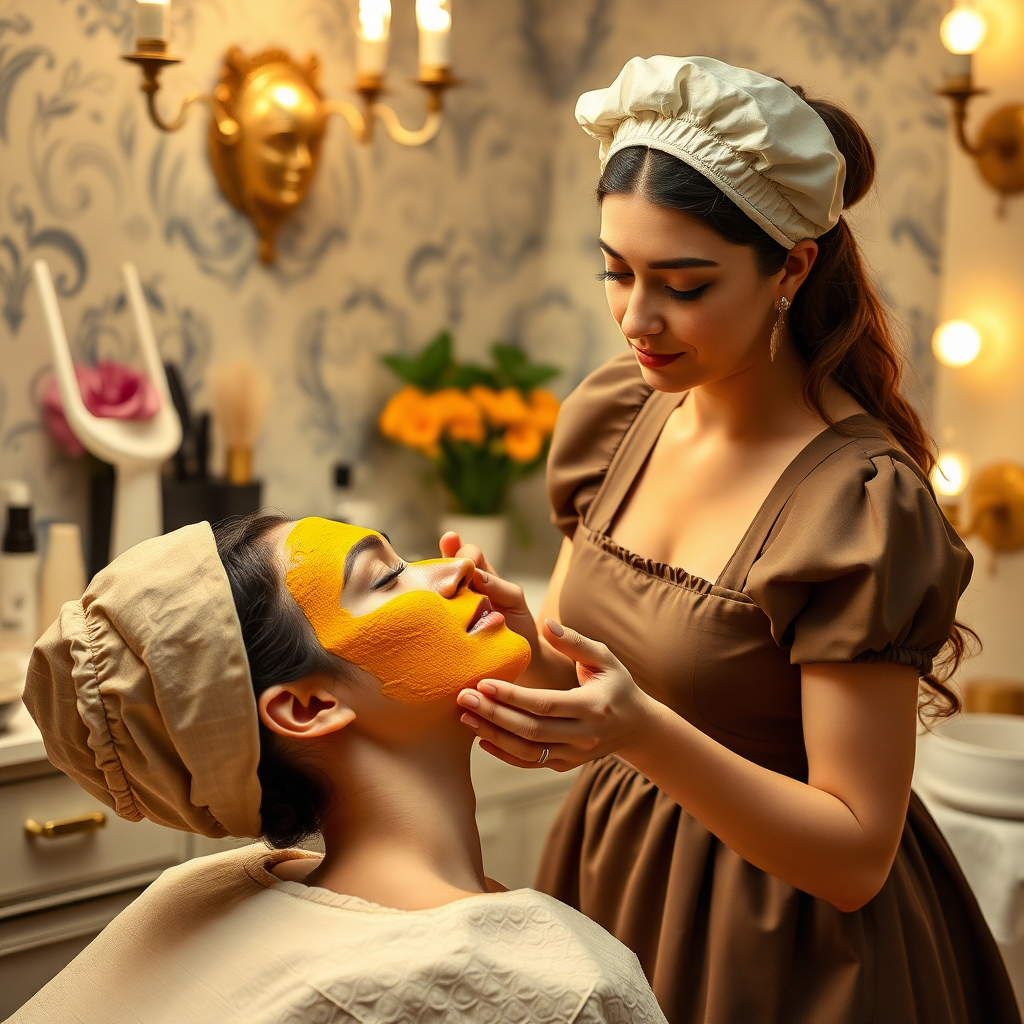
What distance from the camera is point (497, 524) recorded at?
2439mm

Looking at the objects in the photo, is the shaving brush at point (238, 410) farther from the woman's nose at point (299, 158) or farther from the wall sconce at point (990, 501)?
the wall sconce at point (990, 501)

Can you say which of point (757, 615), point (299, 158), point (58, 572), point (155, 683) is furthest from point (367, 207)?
point (155, 683)

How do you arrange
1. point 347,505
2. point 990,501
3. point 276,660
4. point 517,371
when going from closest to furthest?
point 276,660 < point 990,501 < point 347,505 < point 517,371

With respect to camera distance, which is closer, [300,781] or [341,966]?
[341,966]

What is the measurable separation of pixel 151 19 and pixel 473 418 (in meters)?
0.98

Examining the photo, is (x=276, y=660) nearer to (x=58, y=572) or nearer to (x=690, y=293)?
(x=690, y=293)

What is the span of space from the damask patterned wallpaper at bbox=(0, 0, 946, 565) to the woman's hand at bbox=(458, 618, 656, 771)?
991 mm

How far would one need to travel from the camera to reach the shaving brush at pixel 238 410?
2016mm

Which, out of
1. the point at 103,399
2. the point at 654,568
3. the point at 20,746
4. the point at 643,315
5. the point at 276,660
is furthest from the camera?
the point at 103,399

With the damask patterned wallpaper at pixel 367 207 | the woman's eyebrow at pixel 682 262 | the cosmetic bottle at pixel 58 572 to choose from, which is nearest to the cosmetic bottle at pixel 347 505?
the damask patterned wallpaper at pixel 367 207

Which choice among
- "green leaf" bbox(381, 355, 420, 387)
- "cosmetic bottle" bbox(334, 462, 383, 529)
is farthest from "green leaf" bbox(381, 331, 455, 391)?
"cosmetic bottle" bbox(334, 462, 383, 529)

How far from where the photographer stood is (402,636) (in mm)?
1010

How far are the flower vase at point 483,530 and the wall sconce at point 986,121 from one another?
3.79 ft

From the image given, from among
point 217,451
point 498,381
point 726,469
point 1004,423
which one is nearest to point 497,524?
point 498,381
